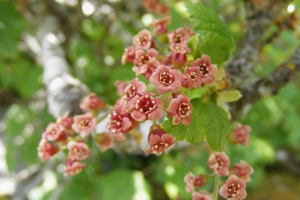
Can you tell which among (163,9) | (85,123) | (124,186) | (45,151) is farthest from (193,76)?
(124,186)

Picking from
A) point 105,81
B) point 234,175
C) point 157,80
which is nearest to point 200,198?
point 234,175

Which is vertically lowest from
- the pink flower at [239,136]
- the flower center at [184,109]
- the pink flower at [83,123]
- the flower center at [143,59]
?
the flower center at [184,109]

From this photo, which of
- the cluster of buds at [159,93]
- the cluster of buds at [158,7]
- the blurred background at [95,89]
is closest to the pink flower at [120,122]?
the cluster of buds at [159,93]

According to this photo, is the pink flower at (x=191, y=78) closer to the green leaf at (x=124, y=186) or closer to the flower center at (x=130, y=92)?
the flower center at (x=130, y=92)

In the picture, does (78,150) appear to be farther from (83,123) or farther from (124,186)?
(124,186)

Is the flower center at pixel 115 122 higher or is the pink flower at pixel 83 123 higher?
the pink flower at pixel 83 123

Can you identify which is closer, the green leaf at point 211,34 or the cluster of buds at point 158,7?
the green leaf at point 211,34
